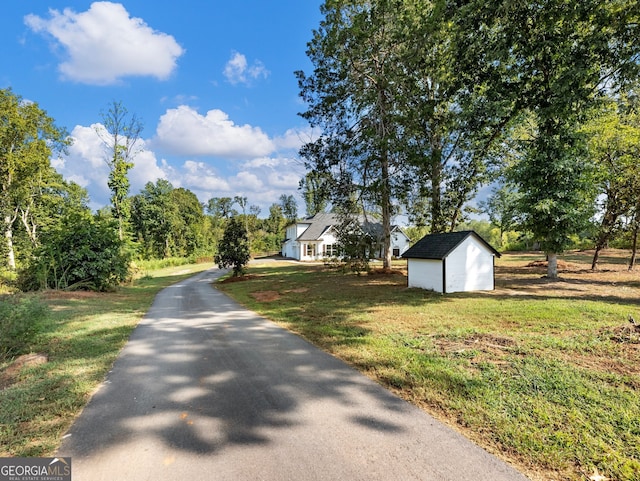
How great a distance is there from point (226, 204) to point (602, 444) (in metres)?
79.1

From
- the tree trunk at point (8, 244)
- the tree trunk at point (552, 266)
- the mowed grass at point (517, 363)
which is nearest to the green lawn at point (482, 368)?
the mowed grass at point (517, 363)

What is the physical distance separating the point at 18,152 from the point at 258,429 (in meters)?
30.9

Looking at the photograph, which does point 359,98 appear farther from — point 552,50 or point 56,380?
point 56,380

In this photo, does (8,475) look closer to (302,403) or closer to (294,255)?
(302,403)

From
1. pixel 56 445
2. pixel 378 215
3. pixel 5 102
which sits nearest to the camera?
pixel 56 445

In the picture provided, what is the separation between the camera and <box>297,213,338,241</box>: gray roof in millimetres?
40250

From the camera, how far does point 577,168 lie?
14.4m

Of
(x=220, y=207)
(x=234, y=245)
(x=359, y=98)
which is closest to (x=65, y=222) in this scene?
(x=234, y=245)

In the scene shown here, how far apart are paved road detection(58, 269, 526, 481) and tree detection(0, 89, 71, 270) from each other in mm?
25787

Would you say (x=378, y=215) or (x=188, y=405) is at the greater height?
(x=378, y=215)

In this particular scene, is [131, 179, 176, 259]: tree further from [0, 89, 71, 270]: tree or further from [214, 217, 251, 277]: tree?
[214, 217, 251, 277]: tree

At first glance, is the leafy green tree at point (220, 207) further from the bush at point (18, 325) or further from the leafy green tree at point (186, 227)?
the bush at point (18, 325)

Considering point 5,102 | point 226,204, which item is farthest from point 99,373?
point 226,204

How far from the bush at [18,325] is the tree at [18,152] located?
22211 millimetres
